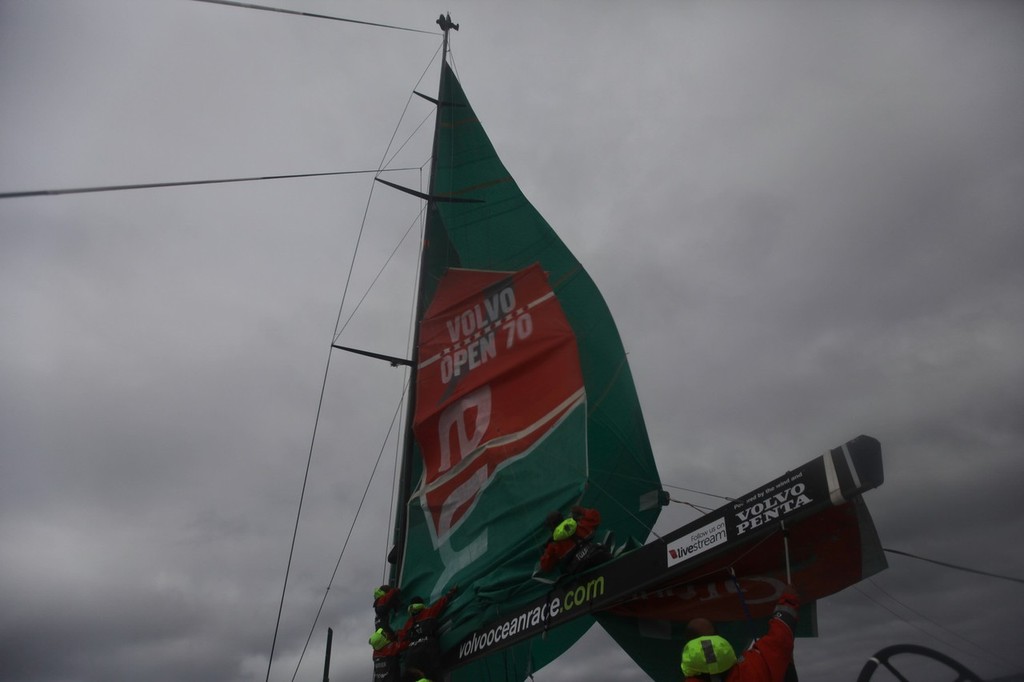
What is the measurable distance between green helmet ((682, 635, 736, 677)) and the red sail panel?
3.65m

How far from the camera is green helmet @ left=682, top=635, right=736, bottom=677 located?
148 inches

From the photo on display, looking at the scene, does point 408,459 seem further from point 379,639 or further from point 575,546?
point 575,546

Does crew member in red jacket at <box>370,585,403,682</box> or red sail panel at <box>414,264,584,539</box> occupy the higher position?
red sail panel at <box>414,264,584,539</box>

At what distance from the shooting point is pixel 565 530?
19.1ft

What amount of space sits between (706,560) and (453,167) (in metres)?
7.05

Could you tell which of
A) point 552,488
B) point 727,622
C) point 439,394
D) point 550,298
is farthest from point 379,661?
point 550,298

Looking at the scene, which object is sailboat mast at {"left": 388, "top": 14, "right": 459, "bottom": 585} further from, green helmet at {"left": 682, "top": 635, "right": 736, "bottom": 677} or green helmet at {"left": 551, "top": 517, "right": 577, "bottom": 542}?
green helmet at {"left": 682, "top": 635, "right": 736, "bottom": 677}

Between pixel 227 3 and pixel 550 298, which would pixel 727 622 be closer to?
pixel 550 298

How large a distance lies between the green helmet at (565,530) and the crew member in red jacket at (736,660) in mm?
2000

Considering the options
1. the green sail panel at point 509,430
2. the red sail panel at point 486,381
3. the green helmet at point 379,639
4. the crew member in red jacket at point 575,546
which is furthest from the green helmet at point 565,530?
the green helmet at point 379,639

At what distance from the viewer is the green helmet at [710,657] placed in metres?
3.76

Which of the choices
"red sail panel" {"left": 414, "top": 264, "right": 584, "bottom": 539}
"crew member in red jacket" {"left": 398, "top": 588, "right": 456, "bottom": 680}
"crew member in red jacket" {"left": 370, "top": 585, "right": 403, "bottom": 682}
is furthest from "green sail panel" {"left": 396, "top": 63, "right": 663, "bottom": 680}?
"crew member in red jacket" {"left": 370, "top": 585, "right": 403, "bottom": 682}

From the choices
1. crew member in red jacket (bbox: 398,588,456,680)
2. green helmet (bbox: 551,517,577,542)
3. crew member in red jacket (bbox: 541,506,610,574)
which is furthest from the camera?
crew member in red jacket (bbox: 398,588,456,680)

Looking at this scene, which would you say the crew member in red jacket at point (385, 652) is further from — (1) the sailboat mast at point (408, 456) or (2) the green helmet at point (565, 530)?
(2) the green helmet at point (565, 530)
